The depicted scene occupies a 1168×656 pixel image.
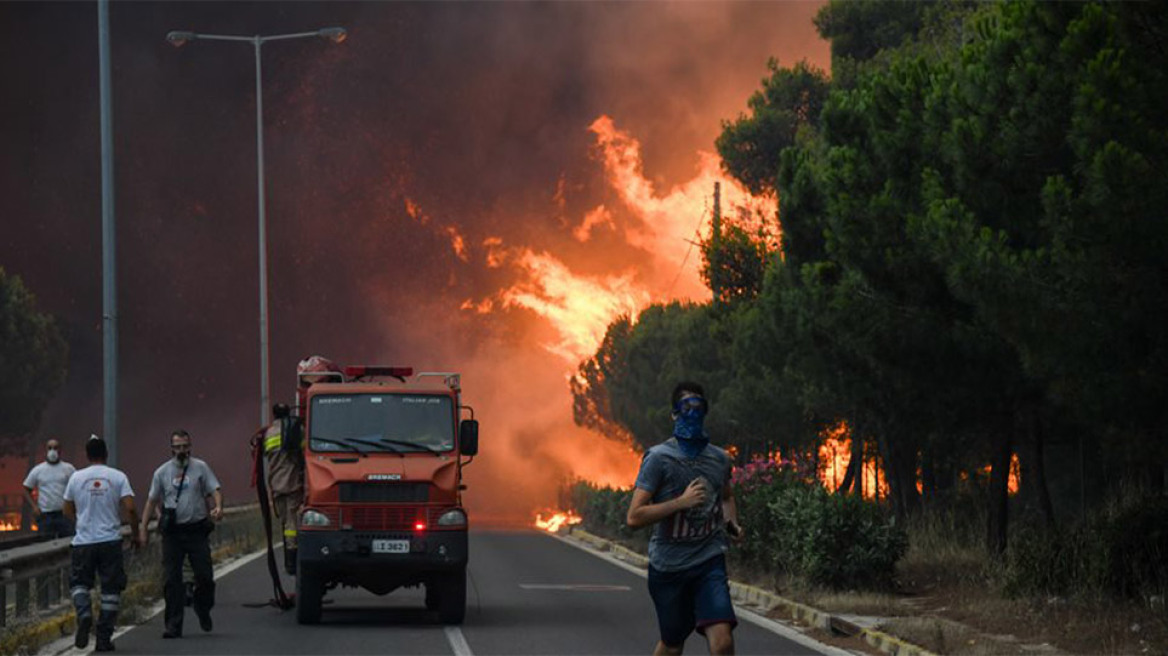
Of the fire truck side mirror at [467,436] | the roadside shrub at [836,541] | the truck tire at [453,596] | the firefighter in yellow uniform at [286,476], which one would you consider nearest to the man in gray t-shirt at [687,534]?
the fire truck side mirror at [467,436]

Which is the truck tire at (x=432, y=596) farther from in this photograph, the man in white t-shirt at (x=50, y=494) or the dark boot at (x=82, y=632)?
the man in white t-shirt at (x=50, y=494)

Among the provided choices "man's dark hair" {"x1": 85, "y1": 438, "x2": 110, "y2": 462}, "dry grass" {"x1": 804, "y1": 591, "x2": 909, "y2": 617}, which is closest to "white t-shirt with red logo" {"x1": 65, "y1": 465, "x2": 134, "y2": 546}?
"man's dark hair" {"x1": 85, "y1": 438, "x2": 110, "y2": 462}

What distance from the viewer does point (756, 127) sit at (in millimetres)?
44719

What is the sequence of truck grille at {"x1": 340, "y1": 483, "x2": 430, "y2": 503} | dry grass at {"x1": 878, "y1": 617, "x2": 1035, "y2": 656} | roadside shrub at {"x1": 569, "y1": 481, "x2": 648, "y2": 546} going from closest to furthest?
1. dry grass at {"x1": 878, "y1": 617, "x2": 1035, "y2": 656}
2. truck grille at {"x1": 340, "y1": 483, "x2": 430, "y2": 503}
3. roadside shrub at {"x1": 569, "y1": 481, "x2": 648, "y2": 546}

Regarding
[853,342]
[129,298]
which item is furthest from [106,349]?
[129,298]

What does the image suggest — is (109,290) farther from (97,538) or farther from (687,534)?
(687,534)

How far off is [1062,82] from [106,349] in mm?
13475

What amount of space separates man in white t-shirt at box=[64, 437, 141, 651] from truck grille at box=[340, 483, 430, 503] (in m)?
3.02

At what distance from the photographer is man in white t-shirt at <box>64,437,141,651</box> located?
632 inches

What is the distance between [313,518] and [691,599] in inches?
378

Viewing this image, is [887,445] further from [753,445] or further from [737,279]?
[753,445]

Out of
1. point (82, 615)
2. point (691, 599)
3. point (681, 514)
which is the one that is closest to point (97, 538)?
point (82, 615)

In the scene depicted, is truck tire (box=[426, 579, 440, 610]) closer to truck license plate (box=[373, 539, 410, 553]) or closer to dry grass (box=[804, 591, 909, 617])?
truck license plate (box=[373, 539, 410, 553])

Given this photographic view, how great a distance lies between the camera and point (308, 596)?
745 inches
